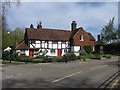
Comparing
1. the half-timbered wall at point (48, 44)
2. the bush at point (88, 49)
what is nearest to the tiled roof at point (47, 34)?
the half-timbered wall at point (48, 44)

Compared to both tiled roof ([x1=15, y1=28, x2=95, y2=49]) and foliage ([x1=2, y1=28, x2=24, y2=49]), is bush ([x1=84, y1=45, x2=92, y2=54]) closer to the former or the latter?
tiled roof ([x1=15, y1=28, x2=95, y2=49])

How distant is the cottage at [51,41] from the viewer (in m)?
36.1

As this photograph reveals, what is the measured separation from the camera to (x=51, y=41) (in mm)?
38625

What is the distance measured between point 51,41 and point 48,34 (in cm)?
238

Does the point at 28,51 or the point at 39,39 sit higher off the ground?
the point at 39,39

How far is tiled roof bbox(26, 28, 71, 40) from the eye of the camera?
37.6 meters

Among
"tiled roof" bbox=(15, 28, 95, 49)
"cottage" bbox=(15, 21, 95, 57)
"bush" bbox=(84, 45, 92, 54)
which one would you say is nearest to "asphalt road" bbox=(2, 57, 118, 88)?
"cottage" bbox=(15, 21, 95, 57)

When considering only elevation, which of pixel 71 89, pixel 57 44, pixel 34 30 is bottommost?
pixel 71 89

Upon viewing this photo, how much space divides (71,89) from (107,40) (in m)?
55.5

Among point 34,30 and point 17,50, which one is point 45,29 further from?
point 17,50

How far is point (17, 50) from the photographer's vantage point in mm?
34938

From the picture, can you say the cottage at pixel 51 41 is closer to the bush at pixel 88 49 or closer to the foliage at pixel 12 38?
the bush at pixel 88 49

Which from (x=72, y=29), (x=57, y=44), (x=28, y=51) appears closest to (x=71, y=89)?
(x=28, y=51)

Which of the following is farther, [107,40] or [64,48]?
[107,40]
